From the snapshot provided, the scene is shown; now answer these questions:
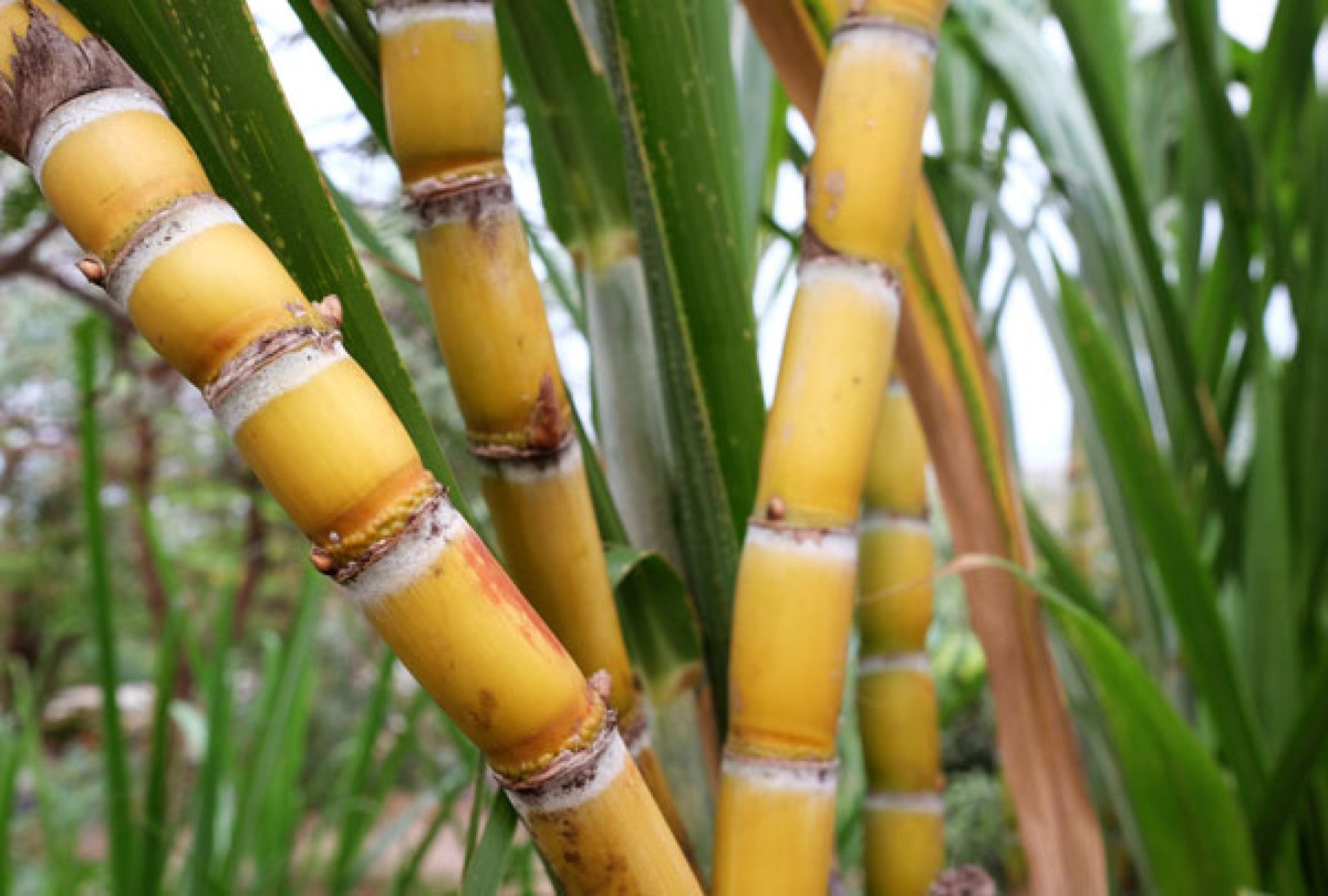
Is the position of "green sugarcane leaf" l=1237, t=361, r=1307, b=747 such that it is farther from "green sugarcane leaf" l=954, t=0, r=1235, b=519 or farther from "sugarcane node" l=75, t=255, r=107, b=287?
"sugarcane node" l=75, t=255, r=107, b=287

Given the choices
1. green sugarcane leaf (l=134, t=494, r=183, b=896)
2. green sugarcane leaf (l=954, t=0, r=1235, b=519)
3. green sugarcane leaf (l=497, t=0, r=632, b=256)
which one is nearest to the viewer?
green sugarcane leaf (l=497, t=0, r=632, b=256)

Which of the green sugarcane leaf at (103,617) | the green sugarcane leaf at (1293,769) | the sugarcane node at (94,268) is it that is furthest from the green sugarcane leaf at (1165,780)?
the green sugarcane leaf at (103,617)

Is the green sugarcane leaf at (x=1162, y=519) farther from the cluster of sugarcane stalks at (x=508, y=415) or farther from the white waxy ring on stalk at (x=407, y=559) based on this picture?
the white waxy ring on stalk at (x=407, y=559)

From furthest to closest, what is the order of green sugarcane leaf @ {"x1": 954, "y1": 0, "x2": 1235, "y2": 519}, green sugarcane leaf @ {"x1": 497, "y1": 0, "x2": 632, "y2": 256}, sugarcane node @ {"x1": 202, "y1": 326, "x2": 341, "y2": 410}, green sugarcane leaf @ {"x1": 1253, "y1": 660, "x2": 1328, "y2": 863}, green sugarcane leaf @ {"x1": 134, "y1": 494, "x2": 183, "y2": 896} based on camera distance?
green sugarcane leaf @ {"x1": 134, "y1": 494, "x2": 183, "y2": 896}, green sugarcane leaf @ {"x1": 954, "y1": 0, "x2": 1235, "y2": 519}, green sugarcane leaf @ {"x1": 1253, "y1": 660, "x2": 1328, "y2": 863}, green sugarcane leaf @ {"x1": 497, "y1": 0, "x2": 632, "y2": 256}, sugarcane node @ {"x1": 202, "y1": 326, "x2": 341, "y2": 410}

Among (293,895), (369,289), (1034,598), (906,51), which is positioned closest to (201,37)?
(369,289)

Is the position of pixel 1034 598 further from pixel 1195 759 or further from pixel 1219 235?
pixel 1219 235

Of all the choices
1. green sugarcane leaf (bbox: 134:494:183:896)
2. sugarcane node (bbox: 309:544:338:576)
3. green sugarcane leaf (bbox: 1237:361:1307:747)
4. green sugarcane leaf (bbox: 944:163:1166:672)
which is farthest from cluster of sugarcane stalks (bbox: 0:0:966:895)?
green sugarcane leaf (bbox: 134:494:183:896)
